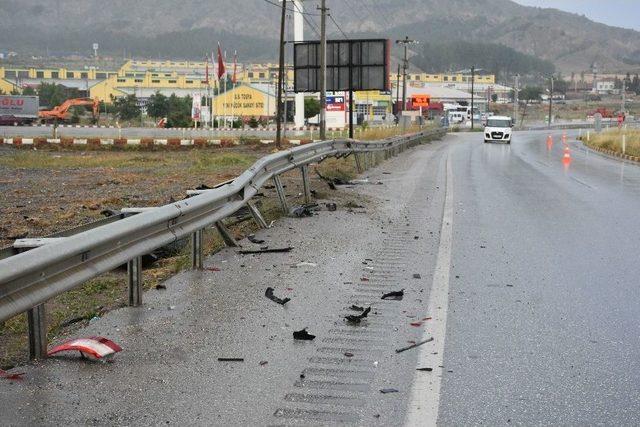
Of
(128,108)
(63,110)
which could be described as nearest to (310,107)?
(128,108)

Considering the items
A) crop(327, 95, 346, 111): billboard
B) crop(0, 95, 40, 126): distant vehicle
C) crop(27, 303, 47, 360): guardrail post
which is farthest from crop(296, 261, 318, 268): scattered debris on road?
crop(0, 95, 40, 126): distant vehicle

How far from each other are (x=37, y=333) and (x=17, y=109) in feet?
276

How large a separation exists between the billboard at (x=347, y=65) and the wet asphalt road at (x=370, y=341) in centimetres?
3381

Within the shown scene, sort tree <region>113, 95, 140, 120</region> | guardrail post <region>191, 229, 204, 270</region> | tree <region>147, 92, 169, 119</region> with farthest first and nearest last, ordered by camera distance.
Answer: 1. tree <region>147, 92, 169, 119</region>
2. tree <region>113, 95, 140, 120</region>
3. guardrail post <region>191, 229, 204, 270</region>

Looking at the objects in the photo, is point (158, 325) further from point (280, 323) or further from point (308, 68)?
point (308, 68)

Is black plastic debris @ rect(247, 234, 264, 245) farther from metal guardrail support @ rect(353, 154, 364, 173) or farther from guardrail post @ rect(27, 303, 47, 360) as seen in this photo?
metal guardrail support @ rect(353, 154, 364, 173)

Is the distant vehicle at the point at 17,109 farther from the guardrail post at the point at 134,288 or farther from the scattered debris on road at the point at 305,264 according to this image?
the guardrail post at the point at 134,288

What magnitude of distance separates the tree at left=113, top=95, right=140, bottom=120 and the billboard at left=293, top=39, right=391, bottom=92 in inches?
2434

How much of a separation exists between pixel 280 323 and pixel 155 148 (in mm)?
38221

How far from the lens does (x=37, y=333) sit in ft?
19.6

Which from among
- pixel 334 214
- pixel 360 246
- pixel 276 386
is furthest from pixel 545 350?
pixel 334 214

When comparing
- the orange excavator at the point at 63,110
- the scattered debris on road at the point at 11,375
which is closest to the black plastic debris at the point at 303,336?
the scattered debris on road at the point at 11,375

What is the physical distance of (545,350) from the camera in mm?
6496

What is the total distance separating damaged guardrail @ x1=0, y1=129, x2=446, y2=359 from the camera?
5.50 meters
